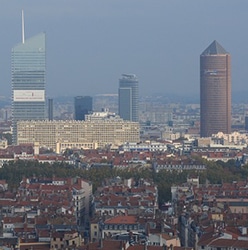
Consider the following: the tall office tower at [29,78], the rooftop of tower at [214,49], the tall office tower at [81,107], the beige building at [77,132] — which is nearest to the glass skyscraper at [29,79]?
the tall office tower at [29,78]

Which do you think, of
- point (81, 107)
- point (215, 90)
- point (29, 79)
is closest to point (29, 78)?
point (29, 79)

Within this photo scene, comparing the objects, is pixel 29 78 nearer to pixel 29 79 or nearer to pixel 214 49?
pixel 29 79

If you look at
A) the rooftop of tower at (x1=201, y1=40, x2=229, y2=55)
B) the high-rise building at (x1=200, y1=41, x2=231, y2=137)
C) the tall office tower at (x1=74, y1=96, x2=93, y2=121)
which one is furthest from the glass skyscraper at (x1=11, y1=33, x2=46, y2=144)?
the rooftop of tower at (x1=201, y1=40, x2=229, y2=55)

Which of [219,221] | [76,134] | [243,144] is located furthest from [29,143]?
[219,221]

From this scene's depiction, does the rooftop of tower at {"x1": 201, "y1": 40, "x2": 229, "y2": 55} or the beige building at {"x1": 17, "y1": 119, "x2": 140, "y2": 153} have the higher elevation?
the rooftop of tower at {"x1": 201, "y1": 40, "x2": 229, "y2": 55}

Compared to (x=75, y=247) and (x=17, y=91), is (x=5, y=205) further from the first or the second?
(x=17, y=91)

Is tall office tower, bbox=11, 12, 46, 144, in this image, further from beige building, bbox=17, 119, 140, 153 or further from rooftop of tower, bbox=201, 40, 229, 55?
rooftop of tower, bbox=201, 40, 229, 55

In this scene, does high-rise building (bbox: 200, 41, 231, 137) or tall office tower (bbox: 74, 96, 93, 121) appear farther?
tall office tower (bbox: 74, 96, 93, 121)

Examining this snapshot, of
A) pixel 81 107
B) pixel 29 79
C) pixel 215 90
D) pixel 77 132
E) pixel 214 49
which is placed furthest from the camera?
pixel 214 49
